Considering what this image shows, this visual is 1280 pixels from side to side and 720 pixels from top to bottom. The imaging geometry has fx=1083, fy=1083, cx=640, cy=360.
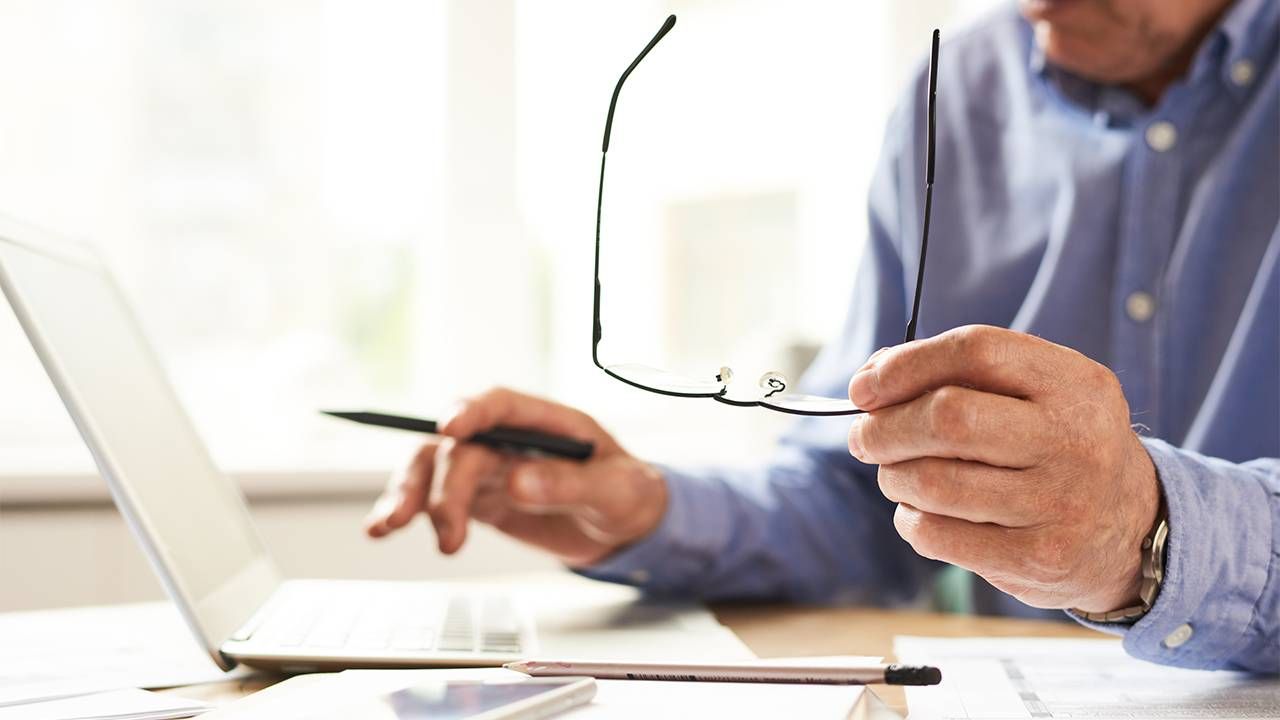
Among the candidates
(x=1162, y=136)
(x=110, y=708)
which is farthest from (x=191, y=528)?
(x=1162, y=136)

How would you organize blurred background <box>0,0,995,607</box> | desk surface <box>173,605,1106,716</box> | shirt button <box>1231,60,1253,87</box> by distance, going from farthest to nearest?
blurred background <box>0,0,995,607</box> < shirt button <box>1231,60,1253,87</box> < desk surface <box>173,605,1106,716</box>

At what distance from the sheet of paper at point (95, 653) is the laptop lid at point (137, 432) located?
4cm

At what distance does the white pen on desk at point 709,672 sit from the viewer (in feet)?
1.74

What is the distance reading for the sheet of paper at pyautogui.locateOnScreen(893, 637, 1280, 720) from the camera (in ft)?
1.75

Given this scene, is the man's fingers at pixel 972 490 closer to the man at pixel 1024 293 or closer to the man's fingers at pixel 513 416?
the man at pixel 1024 293

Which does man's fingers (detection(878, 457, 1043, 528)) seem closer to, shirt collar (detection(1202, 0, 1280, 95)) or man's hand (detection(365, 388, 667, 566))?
man's hand (detection(365, 388, 667, 566))

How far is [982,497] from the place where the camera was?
19.9 inches

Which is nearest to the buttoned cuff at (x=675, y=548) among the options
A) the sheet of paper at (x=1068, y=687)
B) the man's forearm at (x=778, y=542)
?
the man's forearm at (x=778, y=542)

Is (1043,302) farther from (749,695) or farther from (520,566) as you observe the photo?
(520,566)

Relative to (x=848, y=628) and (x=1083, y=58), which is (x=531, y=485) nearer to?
(x=848, y=628)

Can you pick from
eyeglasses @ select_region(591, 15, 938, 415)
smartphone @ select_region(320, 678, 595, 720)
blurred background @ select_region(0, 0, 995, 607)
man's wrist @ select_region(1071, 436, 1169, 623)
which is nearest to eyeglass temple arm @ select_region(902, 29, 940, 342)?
eyeglasses @ select_region(591, 15, 938, 415)

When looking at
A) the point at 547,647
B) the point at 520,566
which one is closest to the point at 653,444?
the point at 520,566

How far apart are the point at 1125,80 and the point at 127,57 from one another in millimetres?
1479

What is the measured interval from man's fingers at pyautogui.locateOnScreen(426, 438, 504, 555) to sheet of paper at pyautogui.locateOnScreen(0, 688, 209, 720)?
1.04ft
